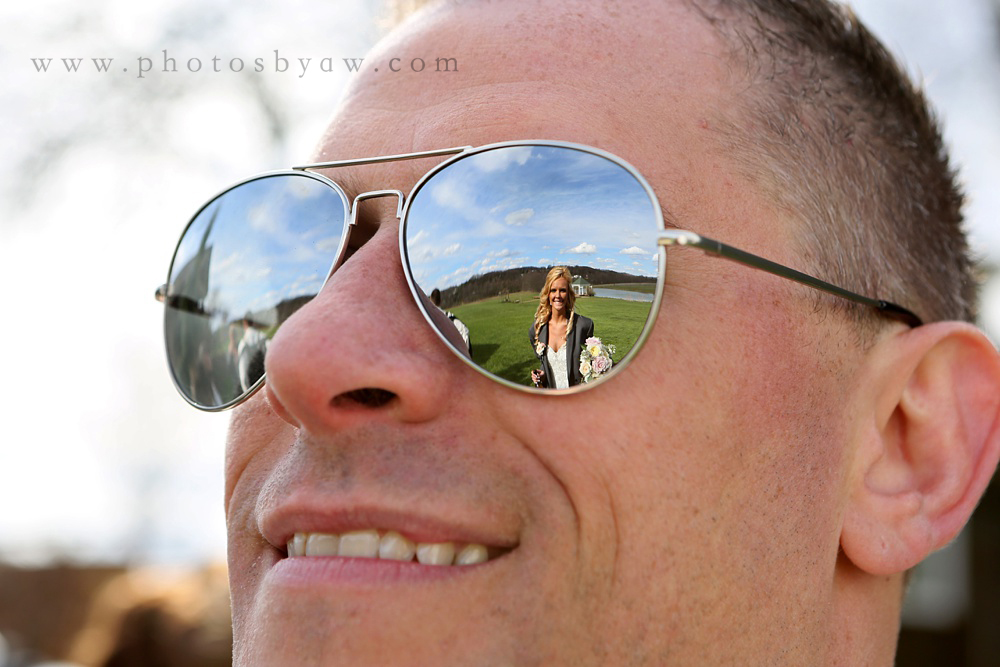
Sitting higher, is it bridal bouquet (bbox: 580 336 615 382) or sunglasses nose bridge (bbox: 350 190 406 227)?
sunglasses nose bridge (bbox: 350 190 406 227)

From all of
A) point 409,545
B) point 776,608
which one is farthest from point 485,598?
point 776,608

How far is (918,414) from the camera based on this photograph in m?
1.81

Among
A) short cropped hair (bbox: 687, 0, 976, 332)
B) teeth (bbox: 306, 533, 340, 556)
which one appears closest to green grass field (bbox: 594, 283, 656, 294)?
short cropped hair (bbox: 687, 0, 976, 332)

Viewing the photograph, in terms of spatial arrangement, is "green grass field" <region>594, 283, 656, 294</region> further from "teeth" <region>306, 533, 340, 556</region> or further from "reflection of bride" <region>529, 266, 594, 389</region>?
"teeth" <region>306, 533, 340, 556</region>

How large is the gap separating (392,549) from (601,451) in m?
0.40

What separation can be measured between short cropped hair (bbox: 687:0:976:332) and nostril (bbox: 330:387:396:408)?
2.85 feet

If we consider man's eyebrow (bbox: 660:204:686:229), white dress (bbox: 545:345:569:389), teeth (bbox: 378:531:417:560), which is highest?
man's eyebrow (bbox: 660:204:686:229)

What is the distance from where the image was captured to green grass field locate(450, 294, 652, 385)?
4.87 ft

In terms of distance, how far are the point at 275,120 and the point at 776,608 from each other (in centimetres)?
891

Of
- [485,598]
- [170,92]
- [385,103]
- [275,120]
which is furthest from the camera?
[275,120]

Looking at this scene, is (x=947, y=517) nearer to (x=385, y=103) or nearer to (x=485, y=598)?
(x=485, y=598)

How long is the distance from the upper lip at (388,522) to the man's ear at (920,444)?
79 centimetres

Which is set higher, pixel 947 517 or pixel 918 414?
pixel 918 414

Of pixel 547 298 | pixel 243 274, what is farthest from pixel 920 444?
pixel 243 274
